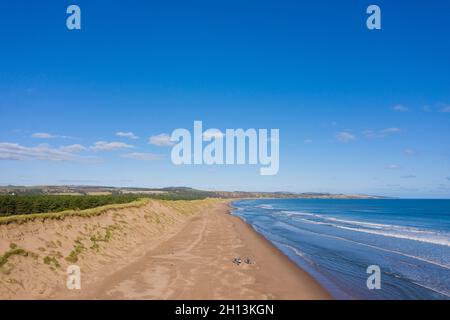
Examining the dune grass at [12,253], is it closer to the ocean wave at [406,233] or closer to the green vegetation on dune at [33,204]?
the green vegetation on dune at [33,204]

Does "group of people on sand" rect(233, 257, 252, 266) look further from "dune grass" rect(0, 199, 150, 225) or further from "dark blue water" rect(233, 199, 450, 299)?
"dune grass" rect(0, 199, 150, 225)

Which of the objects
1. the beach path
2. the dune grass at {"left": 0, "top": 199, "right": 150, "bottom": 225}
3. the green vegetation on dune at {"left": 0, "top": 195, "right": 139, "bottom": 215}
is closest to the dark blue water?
the beach path

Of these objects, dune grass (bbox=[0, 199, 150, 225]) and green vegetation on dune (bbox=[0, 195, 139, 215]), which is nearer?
dune grass (bbox=[0, 199, 150, 225])

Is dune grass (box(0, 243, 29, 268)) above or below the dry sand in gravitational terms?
above

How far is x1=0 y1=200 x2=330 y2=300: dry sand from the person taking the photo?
15289 millimetres

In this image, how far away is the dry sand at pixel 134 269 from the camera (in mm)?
15289

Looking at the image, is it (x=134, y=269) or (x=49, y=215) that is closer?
(x=134, y=269)

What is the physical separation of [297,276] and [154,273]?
8.13m

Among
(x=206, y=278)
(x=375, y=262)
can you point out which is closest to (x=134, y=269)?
(x=206, y=278)

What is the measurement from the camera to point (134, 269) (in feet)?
65.5

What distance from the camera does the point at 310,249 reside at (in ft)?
99.0

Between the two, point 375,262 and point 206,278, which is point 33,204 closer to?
point 206,278
